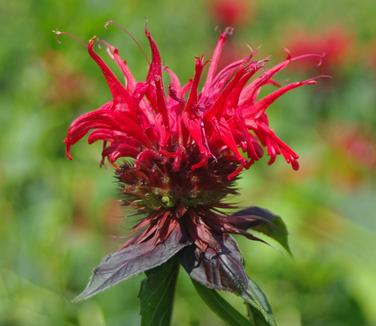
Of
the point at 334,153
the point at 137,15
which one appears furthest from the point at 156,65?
the point at 137,15

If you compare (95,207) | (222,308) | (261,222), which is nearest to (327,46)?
(95,207)

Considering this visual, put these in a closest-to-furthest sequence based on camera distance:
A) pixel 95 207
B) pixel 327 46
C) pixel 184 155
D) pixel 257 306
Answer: pixel 257 306, pixel 184 155, pixel 95 207, pixel 327 46

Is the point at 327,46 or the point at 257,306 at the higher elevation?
the point at 327,46

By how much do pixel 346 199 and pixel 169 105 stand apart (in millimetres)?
1661

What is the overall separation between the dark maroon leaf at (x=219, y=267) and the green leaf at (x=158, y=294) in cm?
4

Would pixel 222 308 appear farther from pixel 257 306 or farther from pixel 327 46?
pixel 327 46

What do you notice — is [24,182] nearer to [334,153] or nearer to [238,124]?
[334,153]

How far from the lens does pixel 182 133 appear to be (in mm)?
1493

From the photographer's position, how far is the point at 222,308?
142 cm

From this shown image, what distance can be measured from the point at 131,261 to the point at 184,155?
22cm

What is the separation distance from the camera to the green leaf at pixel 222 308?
4.65 ft

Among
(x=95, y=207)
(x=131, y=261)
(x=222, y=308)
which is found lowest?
(x=222, y=308)

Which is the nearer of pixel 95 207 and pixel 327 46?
pixel 95 207

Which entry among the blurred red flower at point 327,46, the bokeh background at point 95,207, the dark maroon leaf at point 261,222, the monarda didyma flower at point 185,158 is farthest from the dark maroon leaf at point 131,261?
the blurred red flower at point 327,46
